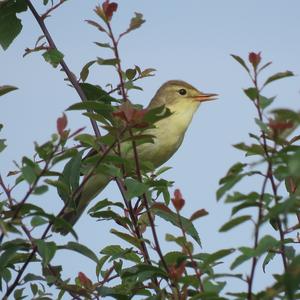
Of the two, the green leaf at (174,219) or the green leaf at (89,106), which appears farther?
the green leaf at (174,219)

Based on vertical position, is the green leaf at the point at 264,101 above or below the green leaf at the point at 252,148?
above

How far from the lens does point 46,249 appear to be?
2.80 meters

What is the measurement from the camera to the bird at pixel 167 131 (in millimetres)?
5777

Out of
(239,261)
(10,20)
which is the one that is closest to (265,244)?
(239,261)

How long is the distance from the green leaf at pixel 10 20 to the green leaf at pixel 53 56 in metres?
0.34

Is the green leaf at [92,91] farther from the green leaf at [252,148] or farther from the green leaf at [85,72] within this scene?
the green leaf at [252,148]

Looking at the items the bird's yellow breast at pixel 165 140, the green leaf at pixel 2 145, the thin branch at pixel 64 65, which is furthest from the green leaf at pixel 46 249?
the bird's yellow breast at pixel 165 140

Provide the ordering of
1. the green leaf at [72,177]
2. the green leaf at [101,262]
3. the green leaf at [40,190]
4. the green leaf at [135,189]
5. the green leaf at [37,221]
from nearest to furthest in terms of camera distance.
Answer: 1. the green leaf at [40,190]
2. the green leaf at [37,221]
3. the green leaf at [135,189]
4. the green leaf at [72,177]
5. the green leaf at [101,262]

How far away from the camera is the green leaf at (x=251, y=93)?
267cm

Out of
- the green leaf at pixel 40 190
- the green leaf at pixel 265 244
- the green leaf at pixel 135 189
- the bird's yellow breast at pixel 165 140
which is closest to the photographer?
the green leaf at pixel 265 244

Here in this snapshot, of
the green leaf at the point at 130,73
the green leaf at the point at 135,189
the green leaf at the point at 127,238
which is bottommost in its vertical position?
the green leaf at the point at 127,238

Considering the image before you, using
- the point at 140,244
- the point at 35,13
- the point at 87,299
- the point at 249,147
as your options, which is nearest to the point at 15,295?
the point at 87,299

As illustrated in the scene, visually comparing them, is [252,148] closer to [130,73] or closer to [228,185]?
[228,185]

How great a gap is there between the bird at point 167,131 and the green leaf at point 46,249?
256cm
